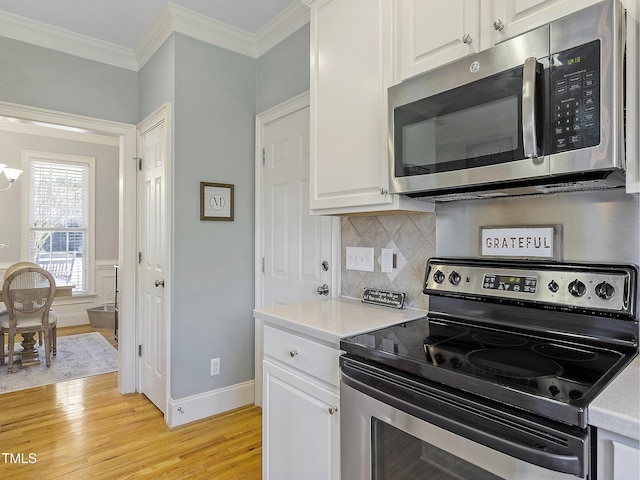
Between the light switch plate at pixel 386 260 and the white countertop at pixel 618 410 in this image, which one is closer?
the white countertop at pixel 618 410

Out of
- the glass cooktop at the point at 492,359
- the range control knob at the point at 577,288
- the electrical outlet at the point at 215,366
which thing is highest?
the range control knob at the point at 577,288

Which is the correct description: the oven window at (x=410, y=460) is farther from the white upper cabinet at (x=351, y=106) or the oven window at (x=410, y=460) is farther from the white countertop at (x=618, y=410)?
the white upper cabinet at (x=351, y=106)

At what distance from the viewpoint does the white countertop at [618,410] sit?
716mm

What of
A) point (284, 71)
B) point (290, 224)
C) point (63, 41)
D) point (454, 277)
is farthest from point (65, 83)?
point (454, 277)

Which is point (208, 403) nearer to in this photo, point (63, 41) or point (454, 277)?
point (454, 277)

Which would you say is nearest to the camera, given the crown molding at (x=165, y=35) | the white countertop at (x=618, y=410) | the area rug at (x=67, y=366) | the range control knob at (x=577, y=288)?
the white countertop at (x=618, y=410)

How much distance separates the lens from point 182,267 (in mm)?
2527

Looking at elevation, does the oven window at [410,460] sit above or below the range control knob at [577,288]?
below

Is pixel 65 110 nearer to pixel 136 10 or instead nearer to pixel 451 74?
pixel 136 10

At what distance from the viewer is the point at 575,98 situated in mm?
990

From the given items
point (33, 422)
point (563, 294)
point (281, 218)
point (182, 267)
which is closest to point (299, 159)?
point (281, 218)

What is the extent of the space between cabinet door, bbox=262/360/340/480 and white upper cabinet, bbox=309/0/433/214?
75 cm

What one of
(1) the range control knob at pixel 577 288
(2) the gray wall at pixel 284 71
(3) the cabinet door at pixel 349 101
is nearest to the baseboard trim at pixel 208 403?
(3) the cabinet door at pixel 349 101

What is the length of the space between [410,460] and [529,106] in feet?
3.29
